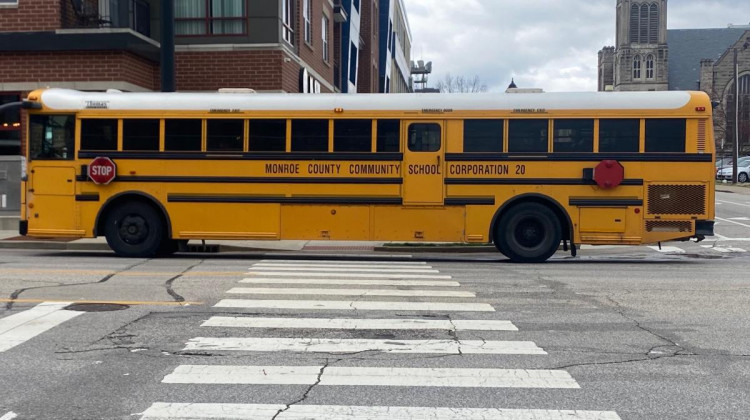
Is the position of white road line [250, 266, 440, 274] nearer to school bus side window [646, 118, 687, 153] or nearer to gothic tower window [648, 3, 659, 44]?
school bus side window [646, 118, 687, 153]

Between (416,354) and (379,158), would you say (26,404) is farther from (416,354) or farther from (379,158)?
(379,158)

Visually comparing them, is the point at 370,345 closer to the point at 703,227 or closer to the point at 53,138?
the point at 703,227

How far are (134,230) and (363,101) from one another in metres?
4.86

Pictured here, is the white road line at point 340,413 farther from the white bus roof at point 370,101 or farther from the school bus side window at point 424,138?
the white bus roof at point 370,101

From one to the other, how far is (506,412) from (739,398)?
169cm

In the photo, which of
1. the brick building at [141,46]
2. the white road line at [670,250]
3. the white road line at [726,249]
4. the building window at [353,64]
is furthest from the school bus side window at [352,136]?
the building window at [353,64]

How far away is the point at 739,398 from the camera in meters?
5.04

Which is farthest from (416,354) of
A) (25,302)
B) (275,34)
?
(275,34)

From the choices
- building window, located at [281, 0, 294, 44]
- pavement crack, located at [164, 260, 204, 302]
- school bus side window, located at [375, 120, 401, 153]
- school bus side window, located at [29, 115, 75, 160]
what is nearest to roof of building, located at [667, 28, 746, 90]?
building window, located at [281, 0, 294, 44]

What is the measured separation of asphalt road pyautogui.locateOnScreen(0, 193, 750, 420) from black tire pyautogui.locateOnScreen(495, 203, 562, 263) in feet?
5.21

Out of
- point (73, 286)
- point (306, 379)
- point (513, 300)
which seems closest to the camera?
point (306, 379)

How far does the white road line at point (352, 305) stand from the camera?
8219 millimetres

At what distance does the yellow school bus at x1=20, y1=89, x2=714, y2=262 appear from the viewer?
13.0m

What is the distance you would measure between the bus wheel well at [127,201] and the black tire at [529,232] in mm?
6122
